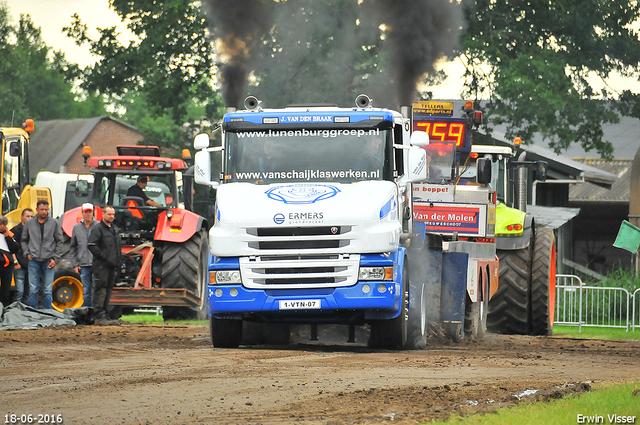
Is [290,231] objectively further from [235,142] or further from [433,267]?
[433,267]

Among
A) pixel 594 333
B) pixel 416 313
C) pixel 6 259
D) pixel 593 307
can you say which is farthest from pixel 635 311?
pixel 6 259

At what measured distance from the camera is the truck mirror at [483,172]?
1514cm

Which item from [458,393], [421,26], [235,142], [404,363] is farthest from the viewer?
[421,26]

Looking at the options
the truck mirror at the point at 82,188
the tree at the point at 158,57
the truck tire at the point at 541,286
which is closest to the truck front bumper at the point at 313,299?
the truck tire at the point at 541,286

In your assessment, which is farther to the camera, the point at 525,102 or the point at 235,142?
the point at 525,102

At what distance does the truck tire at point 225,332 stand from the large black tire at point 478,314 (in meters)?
3.67

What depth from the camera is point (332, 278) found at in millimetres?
11234

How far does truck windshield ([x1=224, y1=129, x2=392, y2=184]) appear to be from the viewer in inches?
464

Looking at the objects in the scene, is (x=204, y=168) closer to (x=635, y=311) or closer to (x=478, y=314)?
(x=478, y=314)

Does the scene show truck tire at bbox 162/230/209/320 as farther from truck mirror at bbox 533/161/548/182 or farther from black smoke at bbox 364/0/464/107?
truck mirror at bbox 533/161/548/182

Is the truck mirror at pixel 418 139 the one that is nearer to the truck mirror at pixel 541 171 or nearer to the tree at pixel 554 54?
the truck mirror at pixel 541 171

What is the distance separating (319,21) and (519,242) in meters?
13.8

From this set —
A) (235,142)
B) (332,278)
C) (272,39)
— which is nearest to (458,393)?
(332,278)

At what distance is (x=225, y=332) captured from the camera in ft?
39.4
